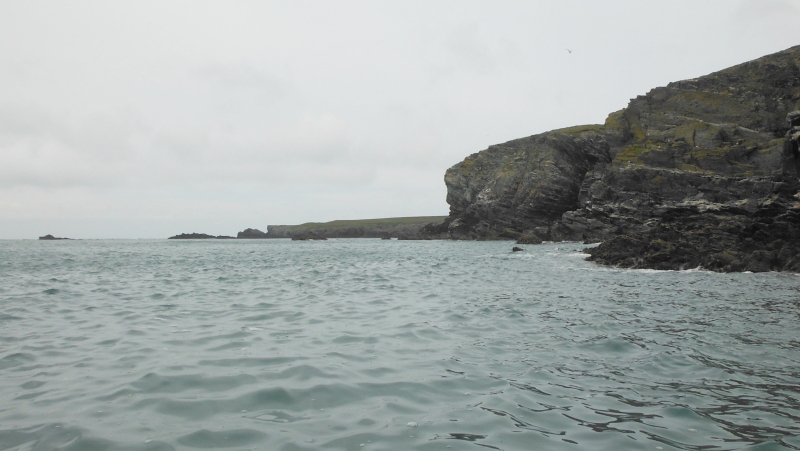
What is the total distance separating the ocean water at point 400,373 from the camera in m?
5.60

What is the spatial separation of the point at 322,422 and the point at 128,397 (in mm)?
3067

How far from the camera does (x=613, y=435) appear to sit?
559 centimetres

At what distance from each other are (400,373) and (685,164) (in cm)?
6272

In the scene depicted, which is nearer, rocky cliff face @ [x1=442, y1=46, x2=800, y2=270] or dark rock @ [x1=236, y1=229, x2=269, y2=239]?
rocky cliff face @ [x1=442, y1=46, x2=800, y2=270]

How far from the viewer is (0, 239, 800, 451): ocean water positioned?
560 centimetres

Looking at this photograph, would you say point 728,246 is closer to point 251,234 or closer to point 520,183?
point 520,183

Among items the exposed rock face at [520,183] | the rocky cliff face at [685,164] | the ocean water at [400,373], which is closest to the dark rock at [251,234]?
the exposed rock face at [520,183]

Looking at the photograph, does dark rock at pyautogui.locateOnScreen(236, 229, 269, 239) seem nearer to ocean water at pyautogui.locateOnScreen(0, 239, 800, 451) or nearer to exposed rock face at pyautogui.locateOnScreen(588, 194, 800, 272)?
exposed rock face at pyautogui.locateOnScreen(588, 194, 800, 272)

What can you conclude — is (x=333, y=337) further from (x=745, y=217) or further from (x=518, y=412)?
(x=745, y=217)

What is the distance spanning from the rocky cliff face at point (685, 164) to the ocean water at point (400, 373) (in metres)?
22.0

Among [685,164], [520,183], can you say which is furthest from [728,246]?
[520,183]

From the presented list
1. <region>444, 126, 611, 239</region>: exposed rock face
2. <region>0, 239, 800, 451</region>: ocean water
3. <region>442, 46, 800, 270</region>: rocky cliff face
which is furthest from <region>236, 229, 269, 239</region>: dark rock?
<region>0, 239, 800, 451</region>: ocean water

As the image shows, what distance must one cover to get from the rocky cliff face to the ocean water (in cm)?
2197

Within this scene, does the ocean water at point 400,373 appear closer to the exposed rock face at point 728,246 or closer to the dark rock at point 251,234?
the exposed rock face at point 728,246
